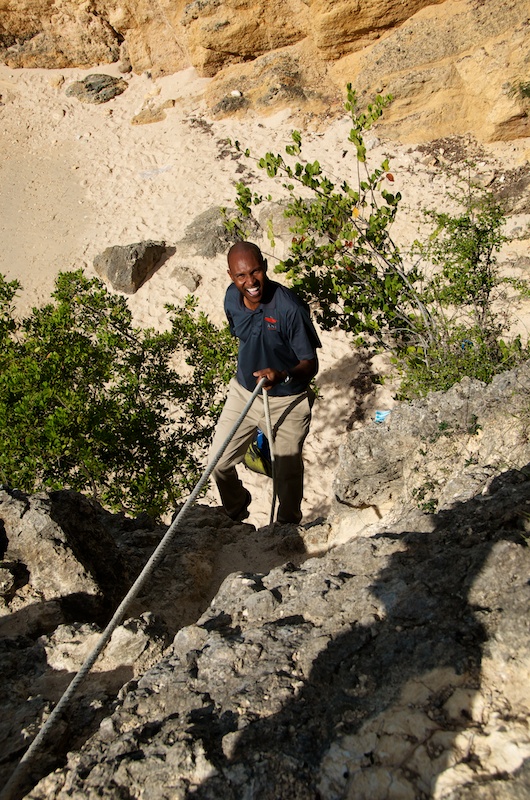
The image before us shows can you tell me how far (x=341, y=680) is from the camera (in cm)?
185

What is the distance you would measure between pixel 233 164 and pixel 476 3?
19.8ft

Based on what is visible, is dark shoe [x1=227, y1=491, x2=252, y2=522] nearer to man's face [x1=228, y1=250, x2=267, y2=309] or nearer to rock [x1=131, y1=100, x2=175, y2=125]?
man's face [x1=228, y1=250, x2=267, y2=309]

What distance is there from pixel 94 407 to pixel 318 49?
12.8 m

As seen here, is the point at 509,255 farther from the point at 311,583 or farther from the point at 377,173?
the point at 311,583

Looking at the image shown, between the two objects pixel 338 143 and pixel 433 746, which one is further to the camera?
pixel 338 143

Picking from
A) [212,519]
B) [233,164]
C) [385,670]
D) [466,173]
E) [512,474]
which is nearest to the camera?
[385,670]

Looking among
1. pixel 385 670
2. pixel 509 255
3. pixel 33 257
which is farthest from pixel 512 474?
pixel 33 257

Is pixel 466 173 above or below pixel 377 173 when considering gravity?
above

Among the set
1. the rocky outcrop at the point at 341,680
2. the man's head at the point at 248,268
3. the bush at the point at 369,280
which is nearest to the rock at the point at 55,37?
the bush at the point at 369,280

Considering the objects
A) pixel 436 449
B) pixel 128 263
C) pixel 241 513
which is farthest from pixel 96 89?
pixel 436 449

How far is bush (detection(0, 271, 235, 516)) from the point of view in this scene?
4.69 metres

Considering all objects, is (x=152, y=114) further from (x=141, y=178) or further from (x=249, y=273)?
(x=249, y=273)

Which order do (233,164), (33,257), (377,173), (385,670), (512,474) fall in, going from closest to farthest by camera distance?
(385,670) → (512,474) → (377,173) → (33,257) → (233,164)

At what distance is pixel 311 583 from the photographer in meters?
2.42
